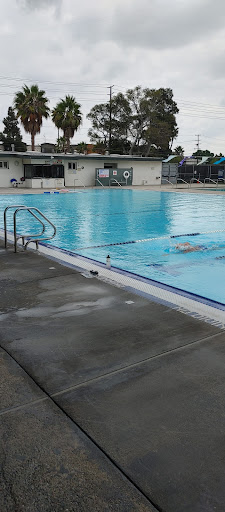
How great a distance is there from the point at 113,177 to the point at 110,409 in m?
38.3

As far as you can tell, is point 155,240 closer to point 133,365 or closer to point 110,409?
point 133,365

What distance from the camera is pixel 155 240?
11.2 metres

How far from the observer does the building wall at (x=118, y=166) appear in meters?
37.8

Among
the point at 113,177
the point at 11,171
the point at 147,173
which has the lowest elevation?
the point at 113,177

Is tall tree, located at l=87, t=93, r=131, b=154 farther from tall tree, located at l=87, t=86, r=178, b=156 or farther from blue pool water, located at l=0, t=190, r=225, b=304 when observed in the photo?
blue pool water, located at l=0, t=190, r=225, b=304

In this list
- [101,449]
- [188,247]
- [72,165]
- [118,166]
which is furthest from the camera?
[118,166]

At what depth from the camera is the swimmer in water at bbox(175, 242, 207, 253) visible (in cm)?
977

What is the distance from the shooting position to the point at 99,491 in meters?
2.06

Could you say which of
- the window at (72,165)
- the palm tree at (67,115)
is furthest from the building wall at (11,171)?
the palm tree at (67,115)

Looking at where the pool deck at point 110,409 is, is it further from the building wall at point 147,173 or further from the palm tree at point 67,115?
the palm tree at point 67,115

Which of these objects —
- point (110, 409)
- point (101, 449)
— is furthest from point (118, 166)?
point (101, 449)

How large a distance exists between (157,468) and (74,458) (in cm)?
49

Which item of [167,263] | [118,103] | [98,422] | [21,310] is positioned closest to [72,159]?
[118,103]

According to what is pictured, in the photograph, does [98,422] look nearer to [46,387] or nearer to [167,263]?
[46,387]
